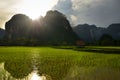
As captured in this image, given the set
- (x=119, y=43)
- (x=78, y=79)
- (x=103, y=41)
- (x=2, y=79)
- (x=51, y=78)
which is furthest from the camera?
(x=103, y=41)

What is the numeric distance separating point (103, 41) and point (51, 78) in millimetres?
103895

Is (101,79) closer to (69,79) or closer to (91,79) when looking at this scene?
(91,79)

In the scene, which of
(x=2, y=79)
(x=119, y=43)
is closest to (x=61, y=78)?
(x=2, y=79)

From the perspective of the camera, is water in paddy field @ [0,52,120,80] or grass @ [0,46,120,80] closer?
water in paddy field @ [0,52,120,80]

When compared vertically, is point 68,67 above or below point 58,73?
above

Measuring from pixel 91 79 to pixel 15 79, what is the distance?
5229 millimetres

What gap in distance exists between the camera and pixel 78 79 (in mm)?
15617

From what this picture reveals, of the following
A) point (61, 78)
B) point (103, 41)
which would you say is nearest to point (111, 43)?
point (103, 41)

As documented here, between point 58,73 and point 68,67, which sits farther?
point 68,67

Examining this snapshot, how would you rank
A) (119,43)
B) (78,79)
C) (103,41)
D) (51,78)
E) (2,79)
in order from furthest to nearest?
(103,41) → (119,43) → (51,78) → (78,79) → (2,79)

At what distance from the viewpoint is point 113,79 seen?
16.1 metres

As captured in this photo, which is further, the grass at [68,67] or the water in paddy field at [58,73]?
the grass at [68,67]

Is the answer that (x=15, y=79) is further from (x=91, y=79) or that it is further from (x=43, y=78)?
(x=91, y=79)

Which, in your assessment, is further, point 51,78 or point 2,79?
point 51,78
